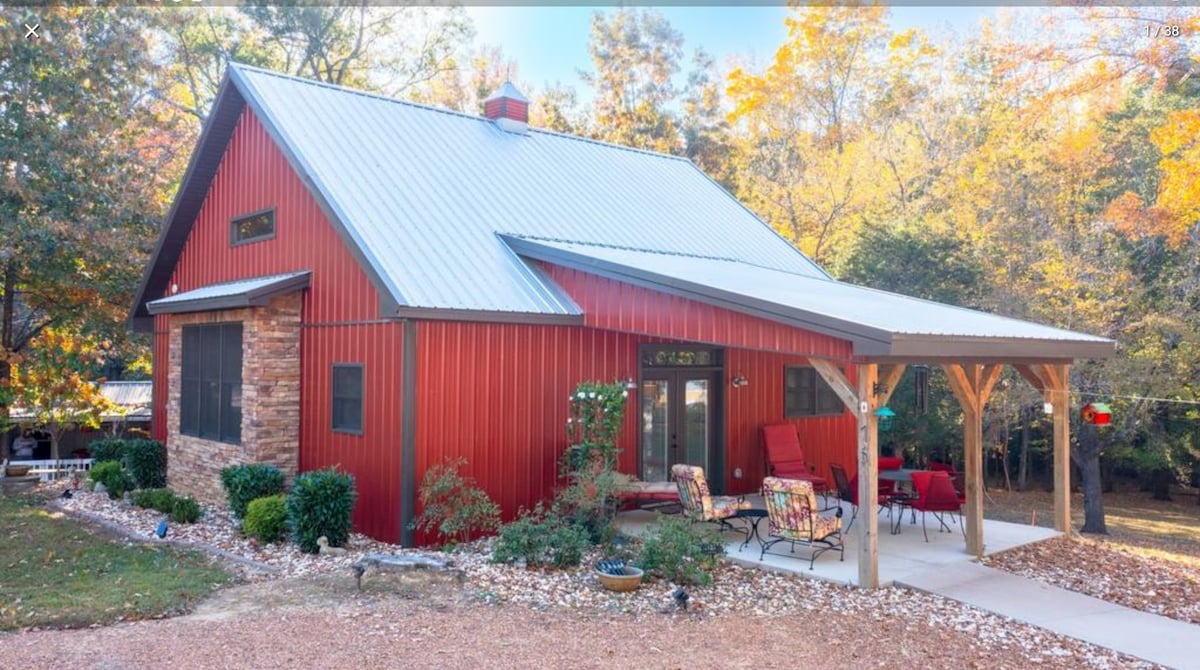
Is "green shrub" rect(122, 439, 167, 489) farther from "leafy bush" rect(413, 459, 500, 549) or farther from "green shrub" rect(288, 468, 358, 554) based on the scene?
"leafy bush" rect(413, 459, 500, 549)

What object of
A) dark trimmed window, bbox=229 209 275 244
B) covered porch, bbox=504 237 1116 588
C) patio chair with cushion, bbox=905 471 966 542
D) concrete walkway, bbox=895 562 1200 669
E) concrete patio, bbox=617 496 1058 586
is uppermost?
dark trimmed window, bbox=229 209 275 244

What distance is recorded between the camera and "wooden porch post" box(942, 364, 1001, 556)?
905 centimetres

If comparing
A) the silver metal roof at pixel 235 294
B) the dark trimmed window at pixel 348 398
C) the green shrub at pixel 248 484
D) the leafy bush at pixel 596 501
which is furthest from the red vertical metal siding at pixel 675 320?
the green shrub at pixel 248 484

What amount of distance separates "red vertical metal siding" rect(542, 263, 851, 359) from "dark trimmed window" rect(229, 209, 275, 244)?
13.1ft

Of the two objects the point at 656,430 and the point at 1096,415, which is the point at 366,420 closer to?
the point at 656,430

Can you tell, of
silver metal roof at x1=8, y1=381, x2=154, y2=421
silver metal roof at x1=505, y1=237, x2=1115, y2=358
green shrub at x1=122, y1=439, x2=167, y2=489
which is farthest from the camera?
silver metal roof at x1=8, y1=381, x2=154, y2=421

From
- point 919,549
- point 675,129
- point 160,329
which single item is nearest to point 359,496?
point 919,549

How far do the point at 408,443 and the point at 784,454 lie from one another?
19.3 ft

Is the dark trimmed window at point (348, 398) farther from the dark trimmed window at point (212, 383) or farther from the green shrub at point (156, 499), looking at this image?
the green shrub at point (156, 499)

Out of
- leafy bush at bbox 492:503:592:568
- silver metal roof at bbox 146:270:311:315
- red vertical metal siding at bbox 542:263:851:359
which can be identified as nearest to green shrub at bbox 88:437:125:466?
silver metal roof at bbox 146:270:311:315

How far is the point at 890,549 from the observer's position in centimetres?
922

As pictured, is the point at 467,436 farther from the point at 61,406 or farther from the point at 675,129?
the point at 675,129

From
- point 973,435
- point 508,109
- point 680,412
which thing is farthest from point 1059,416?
point 508,109

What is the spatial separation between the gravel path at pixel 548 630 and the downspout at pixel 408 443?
40.8 inches
